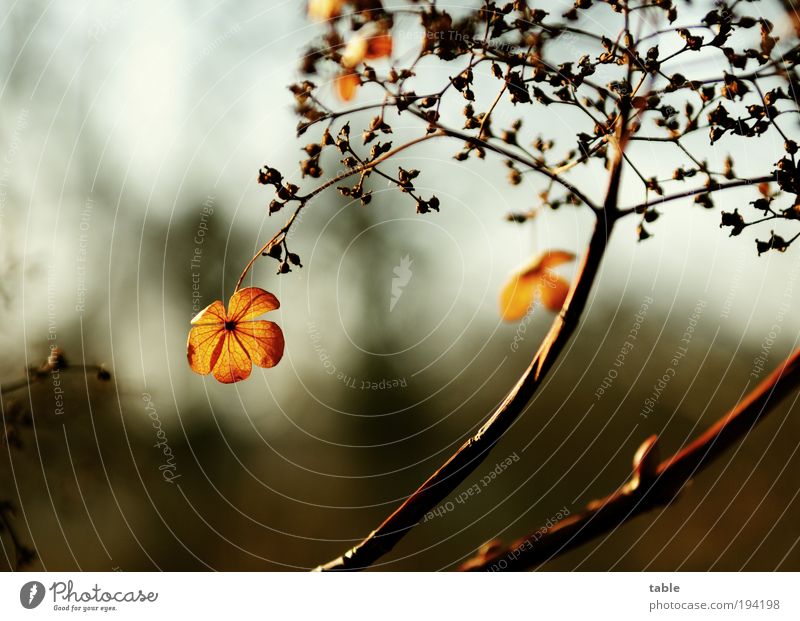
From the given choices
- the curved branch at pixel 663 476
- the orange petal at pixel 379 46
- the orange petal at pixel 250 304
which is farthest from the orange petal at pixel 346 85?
the curved branch at pixel 663 476

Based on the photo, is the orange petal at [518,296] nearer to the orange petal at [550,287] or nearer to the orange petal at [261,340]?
the orange petal at [550,287]

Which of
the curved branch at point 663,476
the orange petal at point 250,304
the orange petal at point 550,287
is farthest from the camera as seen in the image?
the orange petal at point 550,287

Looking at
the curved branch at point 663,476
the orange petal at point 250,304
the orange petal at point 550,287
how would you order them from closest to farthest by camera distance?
the curved branch at point 663,476 < the orange petal at point 250,304 < the orange petal at point 550,287

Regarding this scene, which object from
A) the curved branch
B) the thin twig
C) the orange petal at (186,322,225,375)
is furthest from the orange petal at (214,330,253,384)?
the curved branch

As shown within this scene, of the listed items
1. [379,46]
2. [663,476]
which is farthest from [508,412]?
[379,46]

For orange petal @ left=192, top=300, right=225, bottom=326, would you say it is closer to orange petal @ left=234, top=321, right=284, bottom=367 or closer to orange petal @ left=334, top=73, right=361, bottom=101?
orange petal @ left=234, top=321, right=284, bottom=367
